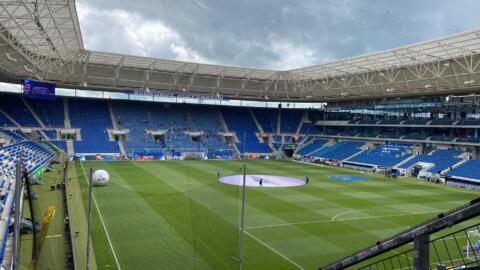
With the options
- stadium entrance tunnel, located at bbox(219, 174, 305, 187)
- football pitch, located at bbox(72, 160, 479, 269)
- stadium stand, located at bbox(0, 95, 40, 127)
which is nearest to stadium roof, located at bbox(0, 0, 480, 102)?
stadium stand, located at bbox(0, 95, 40, 127)

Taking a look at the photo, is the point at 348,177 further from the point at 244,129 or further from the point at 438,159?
the point at 244,129

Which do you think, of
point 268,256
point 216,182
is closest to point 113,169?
point 216,182

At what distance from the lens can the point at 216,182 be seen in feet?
101

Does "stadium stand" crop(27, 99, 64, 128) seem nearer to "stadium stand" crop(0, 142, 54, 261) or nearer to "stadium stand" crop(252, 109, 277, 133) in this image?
"stadium stand" crop(0, 142, 54, 261)

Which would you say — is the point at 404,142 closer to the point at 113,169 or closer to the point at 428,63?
the point at 428,63

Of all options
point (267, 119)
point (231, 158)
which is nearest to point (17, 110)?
point (231, 158)

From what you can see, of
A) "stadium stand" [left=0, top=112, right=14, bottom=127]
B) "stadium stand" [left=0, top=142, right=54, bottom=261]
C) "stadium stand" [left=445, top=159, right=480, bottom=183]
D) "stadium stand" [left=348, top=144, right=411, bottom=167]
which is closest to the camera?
"stadium stand" [left=0, top=142, right=54, bottom=261]

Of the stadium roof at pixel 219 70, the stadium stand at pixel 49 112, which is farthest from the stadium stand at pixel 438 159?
the stadium stand at pixel 49 112

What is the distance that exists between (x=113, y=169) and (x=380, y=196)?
23488 mm

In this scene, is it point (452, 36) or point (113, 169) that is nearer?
point (452, 36)

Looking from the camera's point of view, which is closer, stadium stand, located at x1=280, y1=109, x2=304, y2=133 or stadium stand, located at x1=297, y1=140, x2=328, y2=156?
stadium stand, located at x1=297, y1=140, x2=328, y2=156

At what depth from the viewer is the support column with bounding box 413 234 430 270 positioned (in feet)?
16.9

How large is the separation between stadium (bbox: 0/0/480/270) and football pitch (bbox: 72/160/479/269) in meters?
0.10

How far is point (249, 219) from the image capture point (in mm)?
19188
